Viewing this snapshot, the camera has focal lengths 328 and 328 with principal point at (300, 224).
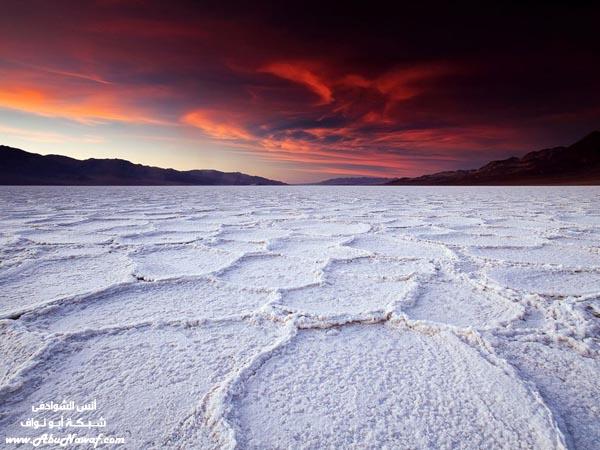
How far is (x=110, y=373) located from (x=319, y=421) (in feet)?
1.67

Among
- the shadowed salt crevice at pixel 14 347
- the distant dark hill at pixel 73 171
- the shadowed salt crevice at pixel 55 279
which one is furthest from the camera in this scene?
the distant dark hill at pixel 73 171

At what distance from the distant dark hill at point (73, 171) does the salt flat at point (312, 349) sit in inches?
2847

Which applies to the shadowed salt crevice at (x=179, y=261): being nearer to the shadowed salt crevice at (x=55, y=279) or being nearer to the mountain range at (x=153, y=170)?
the shadowed salt crevice at (x=55, y=279)

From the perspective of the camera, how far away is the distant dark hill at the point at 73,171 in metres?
63.5

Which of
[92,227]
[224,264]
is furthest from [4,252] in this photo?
[224,264]

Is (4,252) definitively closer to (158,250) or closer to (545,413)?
(158,250)

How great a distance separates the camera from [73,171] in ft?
236

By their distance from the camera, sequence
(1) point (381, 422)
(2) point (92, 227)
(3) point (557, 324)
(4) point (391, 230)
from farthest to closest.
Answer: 1. (2) point (92, 227)
2. (4) point (391, 230)
3. (3) point (557, 324)
4. (1) point (381, 422)

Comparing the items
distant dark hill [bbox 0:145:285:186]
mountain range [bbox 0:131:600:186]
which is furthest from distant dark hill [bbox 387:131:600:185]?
distant dark hill [bbox 0:145:285:186]

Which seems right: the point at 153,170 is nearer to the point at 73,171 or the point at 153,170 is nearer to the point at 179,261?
the point at 73,171

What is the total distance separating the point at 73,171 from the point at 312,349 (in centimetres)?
8740

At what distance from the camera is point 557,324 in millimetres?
965

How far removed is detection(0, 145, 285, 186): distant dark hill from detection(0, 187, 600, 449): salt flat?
72.3 metres

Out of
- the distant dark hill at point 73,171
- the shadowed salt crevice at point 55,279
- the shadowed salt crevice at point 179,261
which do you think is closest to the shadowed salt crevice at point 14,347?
the shadowed salt crevice at point 55,279
